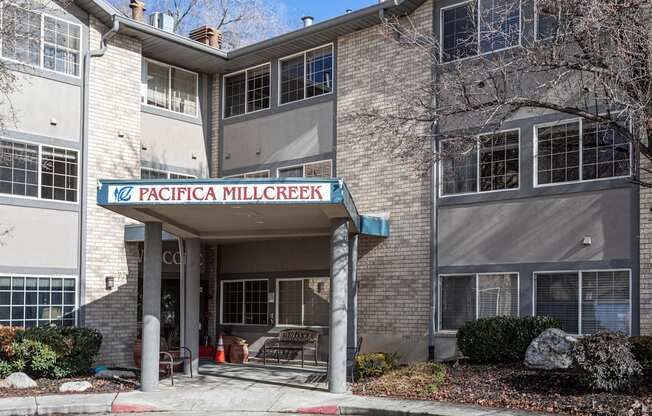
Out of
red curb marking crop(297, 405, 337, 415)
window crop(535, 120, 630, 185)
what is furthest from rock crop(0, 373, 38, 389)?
window crop(535, 120, 630, 185)

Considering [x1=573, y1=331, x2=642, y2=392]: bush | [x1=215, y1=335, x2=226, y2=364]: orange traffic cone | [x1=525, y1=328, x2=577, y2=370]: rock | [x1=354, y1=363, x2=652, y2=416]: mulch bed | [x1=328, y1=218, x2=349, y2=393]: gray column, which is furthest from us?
[x1=215, y1=335, x2=226, y2=364]: orange traffic cone

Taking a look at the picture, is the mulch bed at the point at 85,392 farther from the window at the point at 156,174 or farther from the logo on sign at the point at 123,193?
the window at the point at 156,174

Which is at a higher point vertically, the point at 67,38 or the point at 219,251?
the point at 67,38

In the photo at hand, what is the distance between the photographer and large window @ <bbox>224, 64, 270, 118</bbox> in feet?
76.0

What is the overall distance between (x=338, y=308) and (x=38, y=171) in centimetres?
859

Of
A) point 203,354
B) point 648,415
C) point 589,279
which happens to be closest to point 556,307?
point 589,279

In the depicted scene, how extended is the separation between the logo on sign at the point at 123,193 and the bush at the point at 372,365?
583 centimetres

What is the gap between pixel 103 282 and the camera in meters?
20.1

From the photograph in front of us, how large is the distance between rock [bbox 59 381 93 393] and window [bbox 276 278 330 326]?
711cm

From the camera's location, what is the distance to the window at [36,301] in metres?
18.5

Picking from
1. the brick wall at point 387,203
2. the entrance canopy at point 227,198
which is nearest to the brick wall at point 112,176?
the entrance canopy at point 227,198

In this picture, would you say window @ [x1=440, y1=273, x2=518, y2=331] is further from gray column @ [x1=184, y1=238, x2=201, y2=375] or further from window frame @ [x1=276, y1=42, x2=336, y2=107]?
window frame @ [x1=276, y1=42, x2=336, y2=107]

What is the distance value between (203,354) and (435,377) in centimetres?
951

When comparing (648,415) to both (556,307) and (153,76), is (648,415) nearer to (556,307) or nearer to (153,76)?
(556,307)
